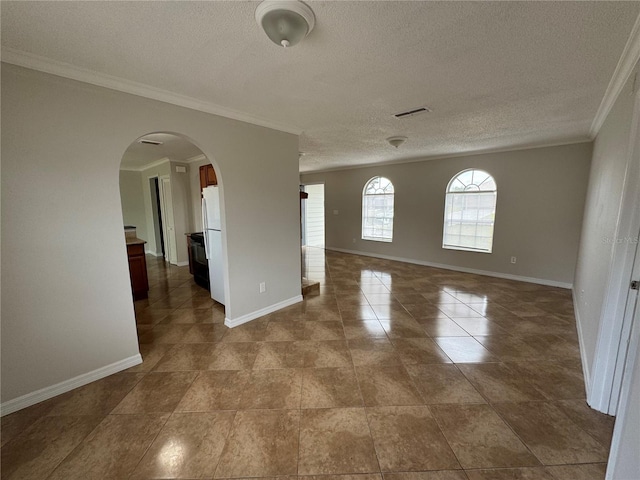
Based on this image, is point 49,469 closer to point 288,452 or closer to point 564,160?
point 288,452

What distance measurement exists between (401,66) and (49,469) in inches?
129

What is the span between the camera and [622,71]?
1.85m

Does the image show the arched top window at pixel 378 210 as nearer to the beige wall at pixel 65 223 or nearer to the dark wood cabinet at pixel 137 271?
the beige wall at pixel 65 223

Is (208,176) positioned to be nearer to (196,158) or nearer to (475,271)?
(196,158)

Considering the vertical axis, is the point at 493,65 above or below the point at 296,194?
above

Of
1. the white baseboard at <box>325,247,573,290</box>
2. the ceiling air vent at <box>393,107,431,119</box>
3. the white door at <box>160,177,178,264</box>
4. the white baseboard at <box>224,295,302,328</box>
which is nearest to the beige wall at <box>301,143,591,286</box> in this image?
the white baseboard at <box>325,247,573,290</box>

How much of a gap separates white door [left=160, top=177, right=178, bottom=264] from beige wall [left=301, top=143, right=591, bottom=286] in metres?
4.83

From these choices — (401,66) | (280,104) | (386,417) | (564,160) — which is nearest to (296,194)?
(280,104)

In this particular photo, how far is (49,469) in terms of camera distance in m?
1.40

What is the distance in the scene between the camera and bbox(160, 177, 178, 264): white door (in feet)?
19.0

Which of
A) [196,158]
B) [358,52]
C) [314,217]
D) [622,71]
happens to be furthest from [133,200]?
[622,71]

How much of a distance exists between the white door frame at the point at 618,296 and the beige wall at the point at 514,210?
3261 millimetres

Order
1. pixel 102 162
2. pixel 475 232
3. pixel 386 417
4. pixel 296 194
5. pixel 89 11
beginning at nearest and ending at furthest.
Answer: pixel 89 11 → pixel 386 417 → pixel 102 162 → pixel 296 194 → pixel 475 232

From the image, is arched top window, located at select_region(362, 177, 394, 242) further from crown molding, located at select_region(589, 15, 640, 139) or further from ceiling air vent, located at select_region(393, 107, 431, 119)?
crown molding, located at select_region(589, 15, 640, 139)
